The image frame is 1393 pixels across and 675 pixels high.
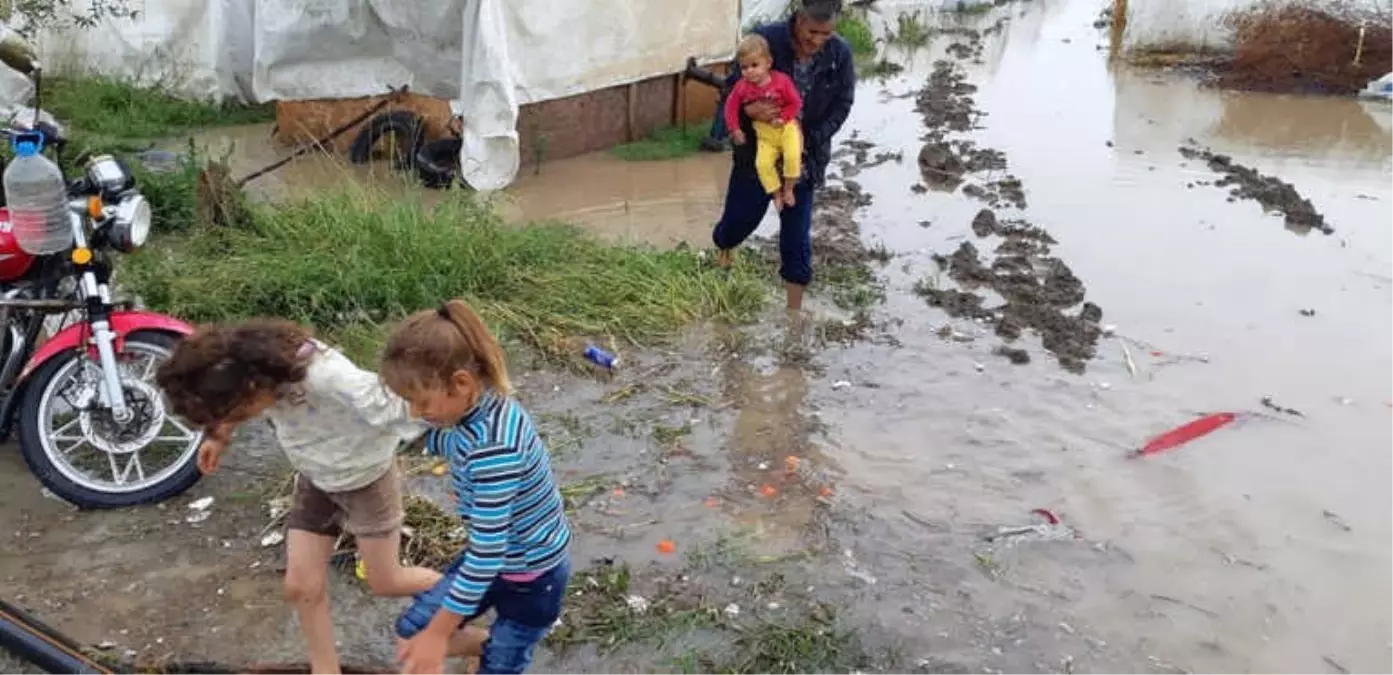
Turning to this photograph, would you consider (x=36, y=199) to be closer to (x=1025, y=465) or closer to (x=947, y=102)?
(x=1025, y=465)

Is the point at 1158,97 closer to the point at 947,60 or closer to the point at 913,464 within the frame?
the point at 947,60

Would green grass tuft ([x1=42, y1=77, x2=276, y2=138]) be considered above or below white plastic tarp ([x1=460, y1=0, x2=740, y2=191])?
below

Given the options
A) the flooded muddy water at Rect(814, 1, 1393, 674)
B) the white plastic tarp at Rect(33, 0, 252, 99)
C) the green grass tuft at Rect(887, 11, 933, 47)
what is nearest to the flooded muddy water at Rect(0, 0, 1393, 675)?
the flooded muddy water at Rect(814, 1, 1393, 674)

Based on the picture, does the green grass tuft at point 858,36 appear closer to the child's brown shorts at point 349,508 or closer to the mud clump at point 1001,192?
the mud clump at point 1001,192

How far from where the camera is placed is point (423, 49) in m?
9.82

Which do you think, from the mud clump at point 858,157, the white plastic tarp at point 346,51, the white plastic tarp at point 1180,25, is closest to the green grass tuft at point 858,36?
the white plastic tarp at point 1180,25

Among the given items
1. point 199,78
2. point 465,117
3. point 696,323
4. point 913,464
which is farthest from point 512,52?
point 913,464

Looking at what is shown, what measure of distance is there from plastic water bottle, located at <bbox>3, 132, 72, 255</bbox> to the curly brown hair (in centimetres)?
159

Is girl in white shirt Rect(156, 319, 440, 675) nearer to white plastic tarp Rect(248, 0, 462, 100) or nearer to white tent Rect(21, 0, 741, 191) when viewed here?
white tent Rect(21, 0, 741, 191)

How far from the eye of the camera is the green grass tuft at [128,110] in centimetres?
1011

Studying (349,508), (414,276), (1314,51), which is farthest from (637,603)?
(1314,51)

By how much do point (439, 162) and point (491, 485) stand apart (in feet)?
23.6

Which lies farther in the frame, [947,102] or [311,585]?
[947,102]

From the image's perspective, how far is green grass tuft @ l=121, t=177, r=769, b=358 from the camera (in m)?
5.80
